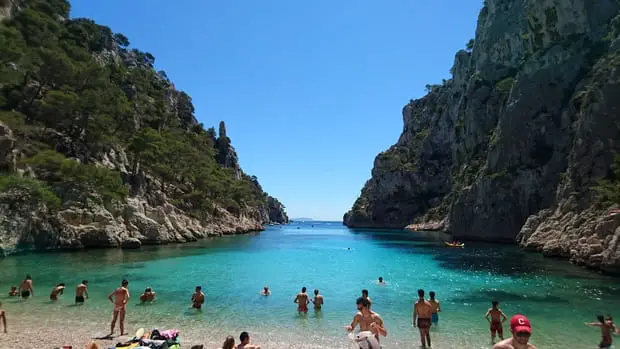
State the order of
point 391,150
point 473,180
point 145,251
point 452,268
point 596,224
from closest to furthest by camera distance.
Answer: point 596,224 → point 452,268 → point 145,251 → point 473,180 → point 391,150

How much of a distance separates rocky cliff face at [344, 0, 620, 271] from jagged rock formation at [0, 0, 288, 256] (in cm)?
4522

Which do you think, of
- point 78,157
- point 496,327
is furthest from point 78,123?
point 496,327

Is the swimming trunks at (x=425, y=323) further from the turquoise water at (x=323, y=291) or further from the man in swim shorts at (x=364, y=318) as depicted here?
the man in swim shorts at (x=364, y=318)

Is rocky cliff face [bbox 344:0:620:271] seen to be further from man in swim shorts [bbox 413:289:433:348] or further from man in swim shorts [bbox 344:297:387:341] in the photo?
man in swim shorts [bbox 344:297:387:341]


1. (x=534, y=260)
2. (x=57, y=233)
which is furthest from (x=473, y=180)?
(x=57, y=233)

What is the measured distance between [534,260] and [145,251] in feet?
127

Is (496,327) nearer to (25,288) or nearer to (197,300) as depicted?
(197,300)

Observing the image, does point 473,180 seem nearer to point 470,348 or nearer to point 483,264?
point 483,264

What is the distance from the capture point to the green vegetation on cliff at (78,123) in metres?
37.7

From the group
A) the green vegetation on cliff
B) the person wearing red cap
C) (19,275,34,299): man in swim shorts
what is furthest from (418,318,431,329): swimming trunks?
the green vegetation on cliff

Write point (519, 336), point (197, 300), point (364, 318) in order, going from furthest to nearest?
point (197, 300)
point (364, 318)
point (519, 336)

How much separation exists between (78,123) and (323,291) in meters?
41.9

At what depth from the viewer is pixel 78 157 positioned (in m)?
44.4

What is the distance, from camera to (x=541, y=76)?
5797 centimetres
